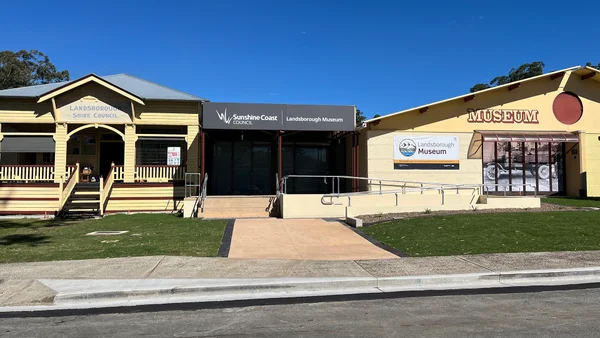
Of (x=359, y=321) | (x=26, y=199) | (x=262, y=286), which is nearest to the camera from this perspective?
(x=359, y=321)

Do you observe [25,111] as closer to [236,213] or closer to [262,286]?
[236,213]

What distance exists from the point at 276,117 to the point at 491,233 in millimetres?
9671

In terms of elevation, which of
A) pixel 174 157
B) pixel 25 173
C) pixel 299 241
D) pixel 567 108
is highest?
pixel 567 108

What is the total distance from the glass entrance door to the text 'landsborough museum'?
53 mm

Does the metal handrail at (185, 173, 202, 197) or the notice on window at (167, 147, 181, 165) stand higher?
the notice on window at (167, 147, 181, 165)

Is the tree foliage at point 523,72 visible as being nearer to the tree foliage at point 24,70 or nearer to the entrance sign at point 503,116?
the entrance sign at point 503,116

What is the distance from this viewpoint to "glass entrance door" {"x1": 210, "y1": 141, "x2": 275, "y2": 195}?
69.5 ft

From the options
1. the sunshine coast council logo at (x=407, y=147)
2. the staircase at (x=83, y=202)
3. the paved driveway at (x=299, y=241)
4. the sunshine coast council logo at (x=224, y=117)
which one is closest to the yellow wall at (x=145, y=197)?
the staircase at (x=83, y=202)

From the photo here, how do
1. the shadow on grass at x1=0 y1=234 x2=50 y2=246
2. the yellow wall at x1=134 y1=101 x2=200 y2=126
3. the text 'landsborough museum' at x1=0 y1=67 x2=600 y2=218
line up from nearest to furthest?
the shadow on grass at x1=0 y1=234 x2=50 y2=246 < the text 'landsborough museum' at x1=0 y1=67 x2=600 y2=218 < the yellow wall at x1=134 y1=101 x2=200 y2=126

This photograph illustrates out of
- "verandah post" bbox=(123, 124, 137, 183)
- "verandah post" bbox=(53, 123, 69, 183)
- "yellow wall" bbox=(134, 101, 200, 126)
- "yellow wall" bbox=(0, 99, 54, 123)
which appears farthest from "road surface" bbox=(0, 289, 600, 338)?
"yellow wall" bbox=(0, 99, 54, 123)

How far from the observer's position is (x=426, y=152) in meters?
19.7

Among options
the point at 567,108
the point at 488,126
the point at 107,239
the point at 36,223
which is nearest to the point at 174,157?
the point at 36,223

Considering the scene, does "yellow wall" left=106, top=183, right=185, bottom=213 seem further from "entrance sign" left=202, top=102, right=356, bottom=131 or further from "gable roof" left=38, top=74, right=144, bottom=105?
"entrance sign" left=202, top=102, right=356, bottom=131

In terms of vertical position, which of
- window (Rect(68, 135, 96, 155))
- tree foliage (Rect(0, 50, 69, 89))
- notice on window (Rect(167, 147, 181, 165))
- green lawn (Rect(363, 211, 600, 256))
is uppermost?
tree foliage (Rect(0, 50, 69, 89))
